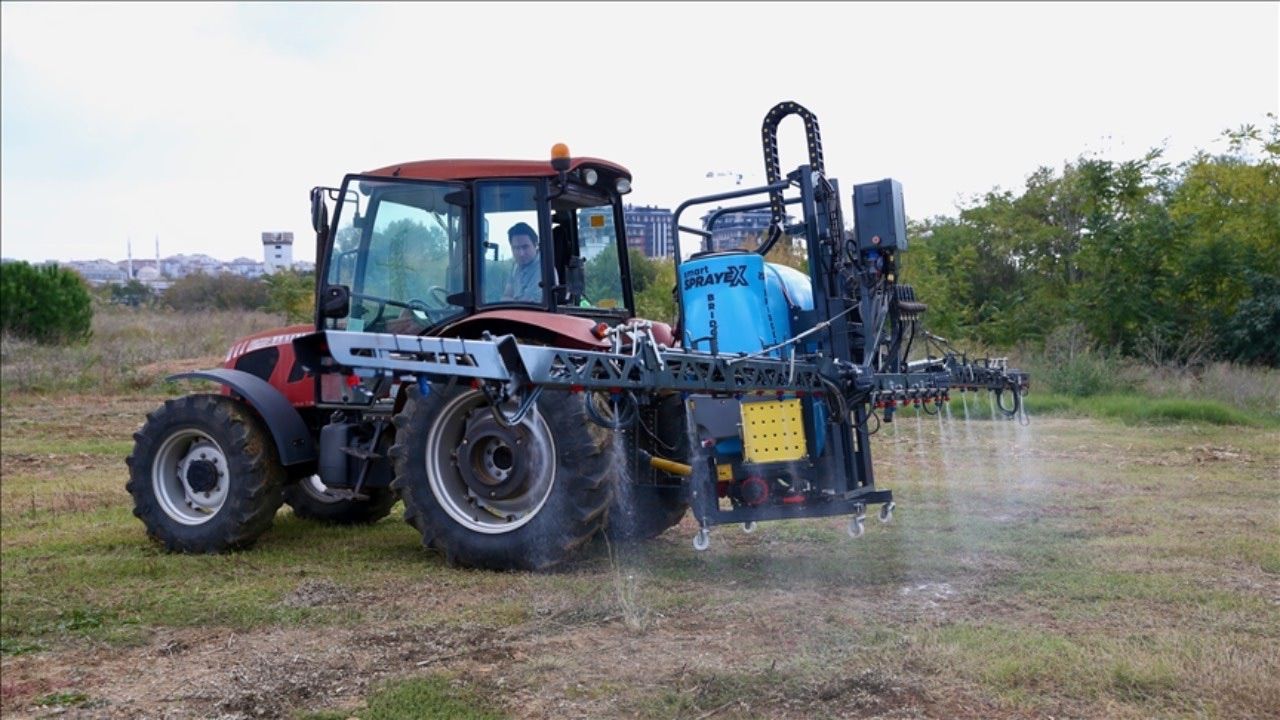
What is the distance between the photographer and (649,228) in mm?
9477

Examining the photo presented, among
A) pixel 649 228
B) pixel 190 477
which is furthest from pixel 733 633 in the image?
pixel 649 228

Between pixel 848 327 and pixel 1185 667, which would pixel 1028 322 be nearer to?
pixel 848 327

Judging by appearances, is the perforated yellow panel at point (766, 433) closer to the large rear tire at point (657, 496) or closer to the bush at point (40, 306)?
the large rear tire at point (657, 496)

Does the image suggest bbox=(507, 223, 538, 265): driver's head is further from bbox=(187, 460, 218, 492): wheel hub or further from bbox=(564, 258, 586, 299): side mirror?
bbox=(187, 460, 218, 492): wheel hub

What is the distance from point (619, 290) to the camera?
25.9 ft

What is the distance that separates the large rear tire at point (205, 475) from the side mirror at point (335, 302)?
2.76ft

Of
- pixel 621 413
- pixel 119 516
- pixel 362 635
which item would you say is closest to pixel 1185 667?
pixel 621 413

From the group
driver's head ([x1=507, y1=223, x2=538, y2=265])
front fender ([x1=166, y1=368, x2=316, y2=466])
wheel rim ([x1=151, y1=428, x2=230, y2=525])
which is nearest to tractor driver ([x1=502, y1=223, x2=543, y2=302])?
driver's head ([x1=507, y1=223, x2=538, y2=265])

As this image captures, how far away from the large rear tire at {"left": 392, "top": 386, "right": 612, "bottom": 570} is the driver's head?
103 cm

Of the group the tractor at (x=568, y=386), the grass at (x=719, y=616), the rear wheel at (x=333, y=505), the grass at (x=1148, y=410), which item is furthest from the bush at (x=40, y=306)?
the tractor at (x=568, y=386)

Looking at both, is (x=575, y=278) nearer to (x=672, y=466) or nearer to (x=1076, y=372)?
(x=672, y=466)

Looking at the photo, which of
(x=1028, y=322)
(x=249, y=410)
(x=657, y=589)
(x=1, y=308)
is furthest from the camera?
(x=1, y=308)

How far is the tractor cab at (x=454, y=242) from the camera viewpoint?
712 centimetres

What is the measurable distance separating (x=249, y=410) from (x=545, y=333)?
2.20 metres
